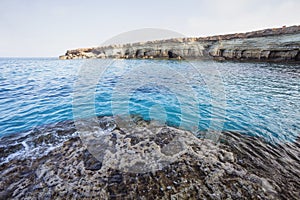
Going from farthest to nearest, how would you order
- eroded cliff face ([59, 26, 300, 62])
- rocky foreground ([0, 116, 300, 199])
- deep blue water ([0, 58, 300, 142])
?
1. eroded cliff face ([59, 26, 300, 62])
2. deep blue water ([0, 58, 300, 142])
3. rocky foreground ([0, 116, 300, 199])

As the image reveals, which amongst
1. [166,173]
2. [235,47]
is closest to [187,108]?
[166,173]

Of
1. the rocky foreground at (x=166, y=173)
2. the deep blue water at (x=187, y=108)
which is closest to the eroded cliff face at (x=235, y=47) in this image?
the deep blue water at (x=187, y=108)

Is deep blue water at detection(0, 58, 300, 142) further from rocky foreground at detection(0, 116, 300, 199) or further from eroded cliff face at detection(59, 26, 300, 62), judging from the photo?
eroded cliff face at detection(59, 26, 300, 62)

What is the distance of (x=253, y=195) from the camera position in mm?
2238

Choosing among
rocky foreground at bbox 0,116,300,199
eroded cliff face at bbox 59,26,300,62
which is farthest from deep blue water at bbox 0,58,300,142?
eroded cliff face at bbox 59,26,300,62

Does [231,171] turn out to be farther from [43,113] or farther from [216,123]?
[43,113]

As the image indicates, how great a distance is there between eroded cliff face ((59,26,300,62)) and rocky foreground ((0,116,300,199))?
74.6 feet

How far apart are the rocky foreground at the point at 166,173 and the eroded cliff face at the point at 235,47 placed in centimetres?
2273

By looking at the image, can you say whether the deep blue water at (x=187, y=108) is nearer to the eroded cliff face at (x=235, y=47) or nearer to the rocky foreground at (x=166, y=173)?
the rocky foreground at (x=166, y=173)

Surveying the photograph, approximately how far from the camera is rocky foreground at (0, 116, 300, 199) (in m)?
2.28

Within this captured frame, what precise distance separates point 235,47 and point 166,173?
28.0 m

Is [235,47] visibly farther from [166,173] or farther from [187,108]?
[166,173]

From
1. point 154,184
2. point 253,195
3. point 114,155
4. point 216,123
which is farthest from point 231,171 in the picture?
point 114,155

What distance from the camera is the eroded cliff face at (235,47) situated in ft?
62.4
